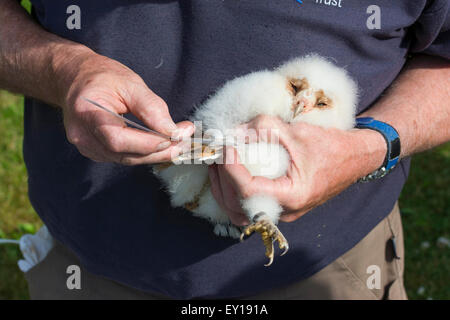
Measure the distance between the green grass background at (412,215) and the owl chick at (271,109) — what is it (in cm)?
242

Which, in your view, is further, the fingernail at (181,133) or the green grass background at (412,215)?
the green grass background at (412,215)

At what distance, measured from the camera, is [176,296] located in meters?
1.92

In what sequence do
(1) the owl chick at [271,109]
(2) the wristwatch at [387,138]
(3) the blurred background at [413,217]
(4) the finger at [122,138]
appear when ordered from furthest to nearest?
(3) the blurred background at [413,217], (2) the wristwatch at [387,138], (1) the owl chick at [271,109], (4) the finger at [122,138]

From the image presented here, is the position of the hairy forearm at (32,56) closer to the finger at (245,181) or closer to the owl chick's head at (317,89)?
the finger at (245,181)

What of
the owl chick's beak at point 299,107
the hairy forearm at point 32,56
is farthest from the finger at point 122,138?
the owl chick's beak at point 299,107

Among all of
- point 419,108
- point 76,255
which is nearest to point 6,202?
point 76,255

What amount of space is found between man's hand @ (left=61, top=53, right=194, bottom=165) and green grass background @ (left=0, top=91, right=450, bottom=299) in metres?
2.55

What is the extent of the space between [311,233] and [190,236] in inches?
20.2

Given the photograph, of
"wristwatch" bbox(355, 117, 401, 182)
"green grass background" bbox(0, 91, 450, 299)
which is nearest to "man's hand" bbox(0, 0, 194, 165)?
"wristwatch" bbox(355, 117, 401, 182)

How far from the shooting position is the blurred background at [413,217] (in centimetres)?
354

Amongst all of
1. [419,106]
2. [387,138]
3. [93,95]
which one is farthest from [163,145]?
[419,106]

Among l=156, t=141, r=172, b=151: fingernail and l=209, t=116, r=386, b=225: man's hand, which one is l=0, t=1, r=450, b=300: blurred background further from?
l=156, t=141, r=172, b=151: fingernail

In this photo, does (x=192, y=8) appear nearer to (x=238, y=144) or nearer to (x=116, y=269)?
(x=238, y=144)

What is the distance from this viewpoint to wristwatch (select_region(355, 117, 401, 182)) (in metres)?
1.75
